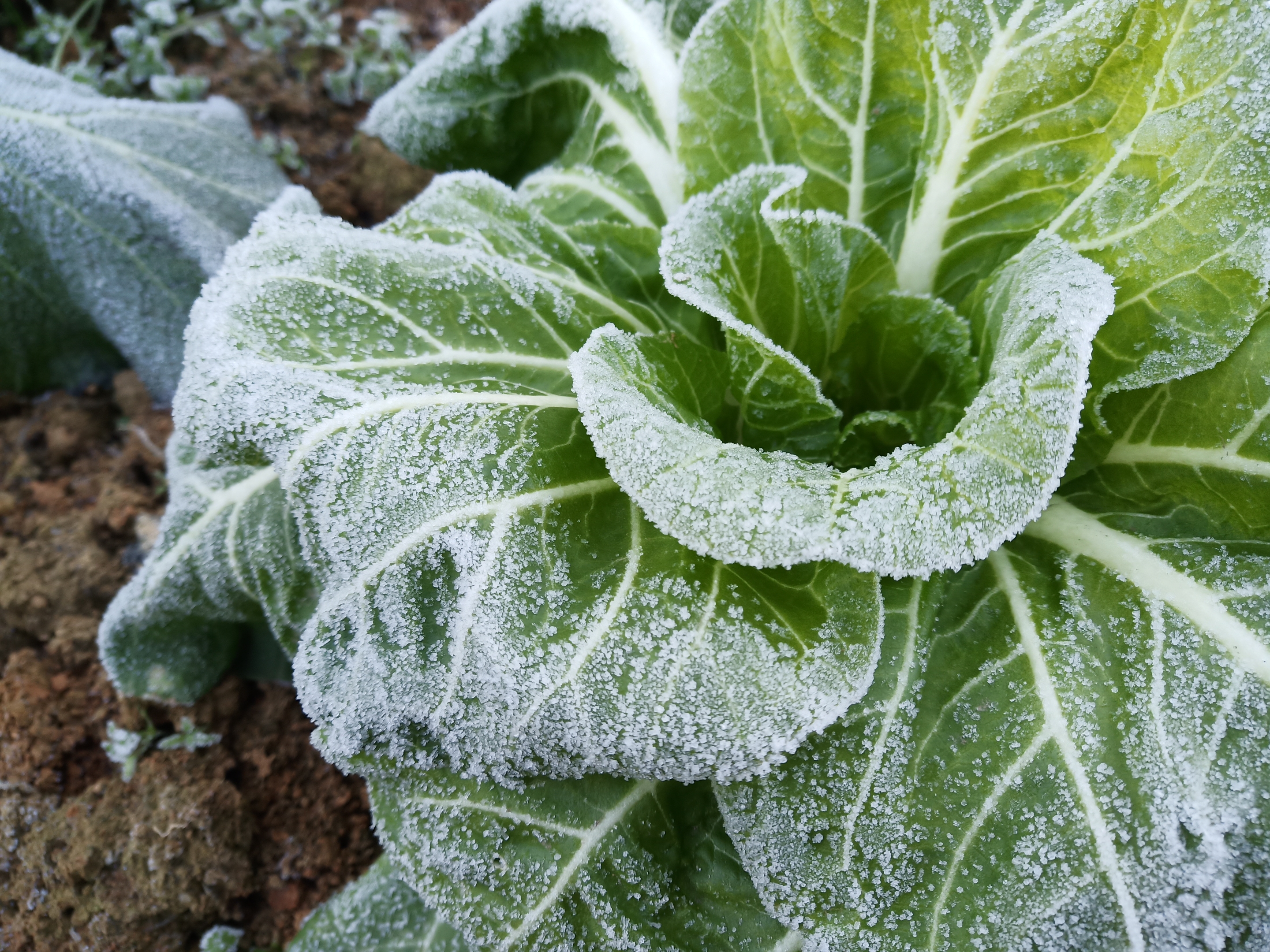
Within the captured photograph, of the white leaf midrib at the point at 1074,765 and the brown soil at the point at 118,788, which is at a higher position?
the white leaf midrib at the point at 1074,765

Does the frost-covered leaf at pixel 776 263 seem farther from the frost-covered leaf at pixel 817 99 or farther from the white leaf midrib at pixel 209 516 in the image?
the white leaf midrib at pixel 209 516

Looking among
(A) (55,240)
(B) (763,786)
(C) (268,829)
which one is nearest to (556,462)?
(B) (763,786)

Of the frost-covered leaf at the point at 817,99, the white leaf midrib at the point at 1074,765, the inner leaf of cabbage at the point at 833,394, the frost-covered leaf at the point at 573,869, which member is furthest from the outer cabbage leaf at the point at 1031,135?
the frost-covered leaf at the point at 573,869

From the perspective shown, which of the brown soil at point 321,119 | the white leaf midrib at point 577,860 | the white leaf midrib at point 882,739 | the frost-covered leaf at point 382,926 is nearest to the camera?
the white leaf midrib at point 882,739

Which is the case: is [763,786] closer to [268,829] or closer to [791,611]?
[791,611]

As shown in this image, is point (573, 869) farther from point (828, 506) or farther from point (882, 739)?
point (828, 506)

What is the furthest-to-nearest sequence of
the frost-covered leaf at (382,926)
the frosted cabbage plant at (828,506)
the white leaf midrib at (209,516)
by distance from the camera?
1. the white leaf midrib at (209,516)
2. the frost-covered leaf at (382,926)
3. the frosted cabbage plant at (828,506)

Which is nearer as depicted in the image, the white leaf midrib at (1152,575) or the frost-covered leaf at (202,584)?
the white leaf midrib at (1152,575)

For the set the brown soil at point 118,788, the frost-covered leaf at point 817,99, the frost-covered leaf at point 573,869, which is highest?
the frost-covered leaf at point 817,99
